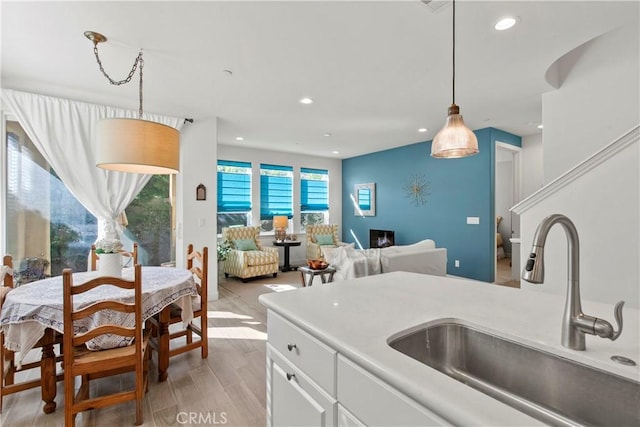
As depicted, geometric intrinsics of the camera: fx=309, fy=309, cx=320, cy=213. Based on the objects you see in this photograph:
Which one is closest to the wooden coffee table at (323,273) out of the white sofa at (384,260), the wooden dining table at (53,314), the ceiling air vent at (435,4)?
the white sofa at (384,260)

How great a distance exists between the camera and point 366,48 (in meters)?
2.57

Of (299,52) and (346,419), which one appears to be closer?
(346,419)

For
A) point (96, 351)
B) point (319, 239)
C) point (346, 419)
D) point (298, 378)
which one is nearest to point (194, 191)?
point (96, 351)

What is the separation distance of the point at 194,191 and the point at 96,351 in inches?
109

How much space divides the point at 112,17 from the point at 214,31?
2.19ft

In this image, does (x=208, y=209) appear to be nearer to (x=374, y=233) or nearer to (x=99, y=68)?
(x=99, y=68)

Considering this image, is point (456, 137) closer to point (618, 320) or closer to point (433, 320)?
point (433, 320)

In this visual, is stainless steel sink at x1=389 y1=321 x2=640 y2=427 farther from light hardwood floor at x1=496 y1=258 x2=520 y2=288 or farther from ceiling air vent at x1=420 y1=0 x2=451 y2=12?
light hardwood floor at x1=496 y1=258 x2=520 y2=288

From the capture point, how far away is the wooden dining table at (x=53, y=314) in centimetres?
182

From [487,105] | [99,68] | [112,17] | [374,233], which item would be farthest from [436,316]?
[374,233]

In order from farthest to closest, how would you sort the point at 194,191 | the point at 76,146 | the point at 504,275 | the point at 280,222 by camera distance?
the point at 280,222 → the point at 504,275 → the point at 194,191 → the point at 76,146

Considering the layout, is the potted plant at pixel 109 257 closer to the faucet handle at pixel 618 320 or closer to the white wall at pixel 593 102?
the faucet handle at pixel 618 320

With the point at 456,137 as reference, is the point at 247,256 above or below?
below

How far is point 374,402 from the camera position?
0.81 metres
